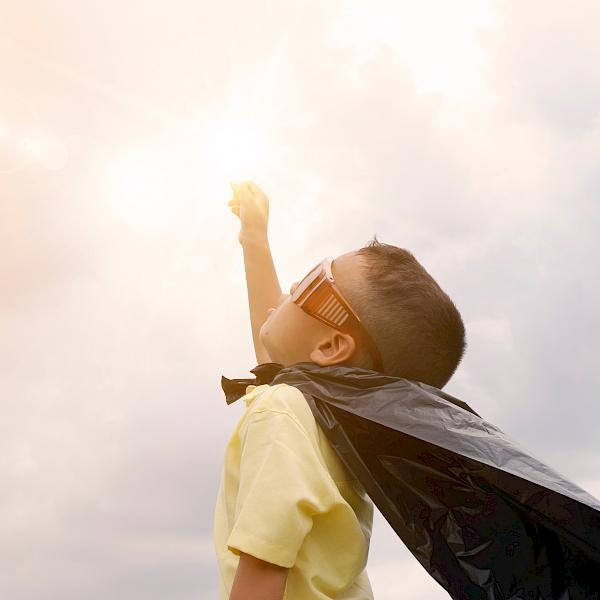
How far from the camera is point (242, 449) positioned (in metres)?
2.78

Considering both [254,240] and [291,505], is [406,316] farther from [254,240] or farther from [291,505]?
[254,240]

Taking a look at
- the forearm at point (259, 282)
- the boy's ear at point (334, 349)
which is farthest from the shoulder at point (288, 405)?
the forearm at point (259, 282)

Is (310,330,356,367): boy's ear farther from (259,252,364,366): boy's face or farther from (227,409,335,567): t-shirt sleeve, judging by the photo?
(227,409,335,567): t-shirt sleeve

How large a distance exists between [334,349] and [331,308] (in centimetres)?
18

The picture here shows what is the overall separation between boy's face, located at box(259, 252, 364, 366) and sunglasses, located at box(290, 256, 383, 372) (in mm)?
35

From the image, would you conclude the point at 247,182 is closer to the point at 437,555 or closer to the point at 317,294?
the point at 317,294

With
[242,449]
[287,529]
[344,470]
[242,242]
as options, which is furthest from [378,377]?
[242,242]

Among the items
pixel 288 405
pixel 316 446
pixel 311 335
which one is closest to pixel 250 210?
pixel 311 335

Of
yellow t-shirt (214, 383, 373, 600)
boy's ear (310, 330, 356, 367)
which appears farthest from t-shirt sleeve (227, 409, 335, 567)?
boy's ear (310, 330, 356, 367)

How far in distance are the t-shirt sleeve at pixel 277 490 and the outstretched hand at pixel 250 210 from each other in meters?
1.97

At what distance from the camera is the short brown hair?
129 inches

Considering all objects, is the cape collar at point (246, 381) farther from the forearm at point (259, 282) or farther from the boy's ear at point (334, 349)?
the forearm at point (259, 282)

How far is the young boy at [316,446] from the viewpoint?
244 centimetres

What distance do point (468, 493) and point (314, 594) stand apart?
688 mm
